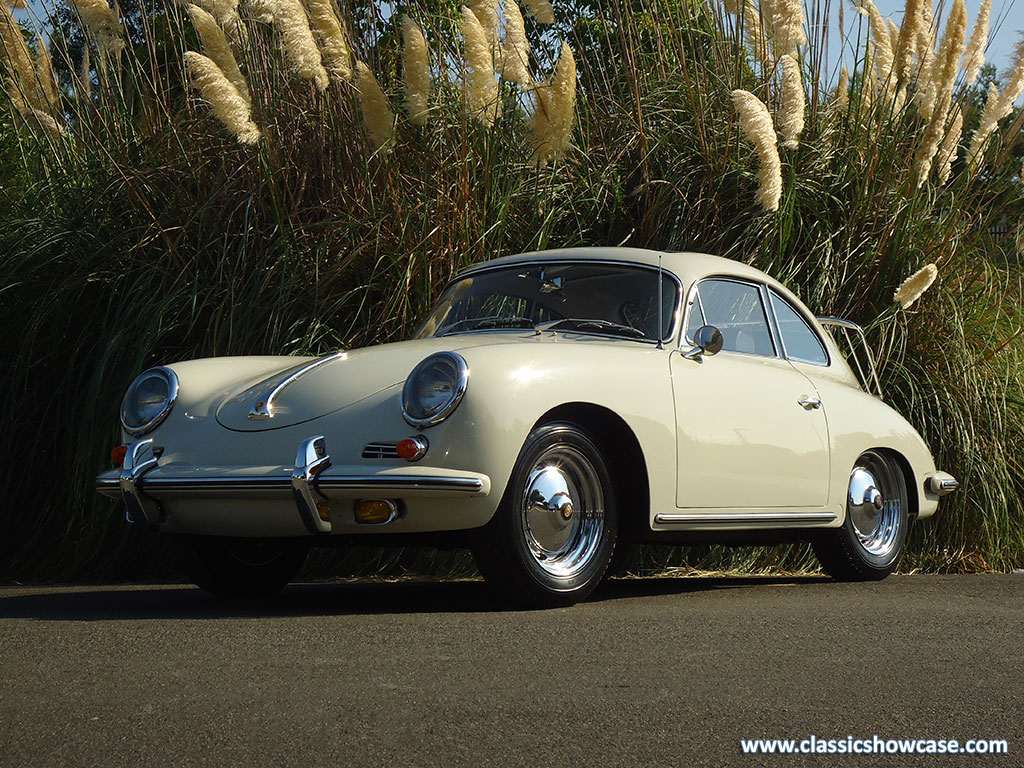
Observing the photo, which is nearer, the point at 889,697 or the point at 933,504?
the point at 889,697

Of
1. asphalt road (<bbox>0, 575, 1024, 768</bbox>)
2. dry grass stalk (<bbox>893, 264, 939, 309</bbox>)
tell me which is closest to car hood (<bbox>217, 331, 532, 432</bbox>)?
asphalt road (<bbox>0, 575, 1024, 768</bbox>)

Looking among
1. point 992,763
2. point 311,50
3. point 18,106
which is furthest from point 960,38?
point 992,763

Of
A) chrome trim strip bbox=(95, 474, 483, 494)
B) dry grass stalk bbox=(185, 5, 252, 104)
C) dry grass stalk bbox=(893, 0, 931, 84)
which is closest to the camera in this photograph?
chrome trim strip bbox=(95, 474, 483, 494)

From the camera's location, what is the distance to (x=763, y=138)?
6.30 metres

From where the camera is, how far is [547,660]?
3.34m

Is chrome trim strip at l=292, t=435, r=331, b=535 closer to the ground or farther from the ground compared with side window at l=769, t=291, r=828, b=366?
closer to the ground

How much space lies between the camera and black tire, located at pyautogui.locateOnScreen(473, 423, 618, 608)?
13.9 feet

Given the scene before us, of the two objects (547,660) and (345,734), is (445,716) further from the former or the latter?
(547,660)

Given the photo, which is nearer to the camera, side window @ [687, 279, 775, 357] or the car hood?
the car hood

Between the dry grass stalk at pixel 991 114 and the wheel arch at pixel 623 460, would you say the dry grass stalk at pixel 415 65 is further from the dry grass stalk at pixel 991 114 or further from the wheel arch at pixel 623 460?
the dry grass stalk at pixel 991 114

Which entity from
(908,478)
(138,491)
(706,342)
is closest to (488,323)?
(706,342)

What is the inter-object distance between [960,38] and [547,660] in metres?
5.52

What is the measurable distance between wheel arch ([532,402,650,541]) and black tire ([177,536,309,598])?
1.21 metres

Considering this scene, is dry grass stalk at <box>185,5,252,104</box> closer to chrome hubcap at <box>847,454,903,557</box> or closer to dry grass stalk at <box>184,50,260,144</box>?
dry grass stalk at <box>184,50,260,144</box>
